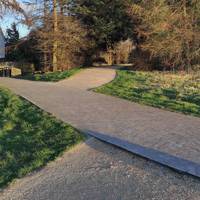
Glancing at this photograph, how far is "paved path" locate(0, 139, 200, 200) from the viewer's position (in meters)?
5.46

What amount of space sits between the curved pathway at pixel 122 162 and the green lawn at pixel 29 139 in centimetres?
27

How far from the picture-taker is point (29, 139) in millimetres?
8633

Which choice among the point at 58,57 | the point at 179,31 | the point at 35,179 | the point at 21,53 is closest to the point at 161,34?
the point at 179,31

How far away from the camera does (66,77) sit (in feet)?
73.2

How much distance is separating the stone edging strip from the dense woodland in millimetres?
14821

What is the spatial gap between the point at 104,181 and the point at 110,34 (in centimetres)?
2793

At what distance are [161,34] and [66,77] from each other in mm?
6204

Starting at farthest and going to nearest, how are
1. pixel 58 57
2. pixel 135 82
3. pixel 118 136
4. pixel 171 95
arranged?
pixel 58 57 → pixel 135 82 → pixel 171 95 → pixel 118 136

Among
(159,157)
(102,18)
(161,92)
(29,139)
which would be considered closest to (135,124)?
(29,139)

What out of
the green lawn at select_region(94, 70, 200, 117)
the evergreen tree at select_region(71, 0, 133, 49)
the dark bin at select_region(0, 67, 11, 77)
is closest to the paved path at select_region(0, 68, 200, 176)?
the green lawn at select_region(94, 70, 200, 117)

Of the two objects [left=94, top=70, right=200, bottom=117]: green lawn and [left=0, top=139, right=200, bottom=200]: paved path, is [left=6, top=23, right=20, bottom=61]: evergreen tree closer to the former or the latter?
[left=94, top=70, right=200, bottom=117]: green lawn

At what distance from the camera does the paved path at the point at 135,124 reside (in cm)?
701

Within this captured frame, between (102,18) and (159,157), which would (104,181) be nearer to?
(159,157)

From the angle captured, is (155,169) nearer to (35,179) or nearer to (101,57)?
(35,179)
